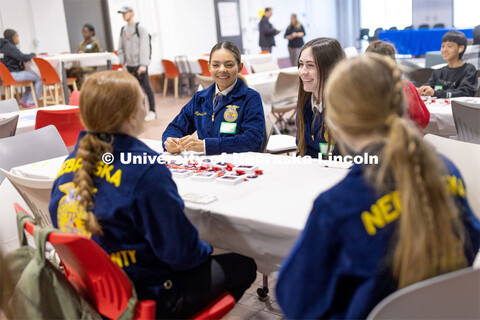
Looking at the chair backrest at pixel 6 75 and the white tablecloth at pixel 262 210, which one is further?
the chair backrest at pixel 6 75

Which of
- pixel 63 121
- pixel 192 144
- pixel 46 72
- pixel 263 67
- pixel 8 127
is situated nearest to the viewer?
pixel 192 144

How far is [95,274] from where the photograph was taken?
144 centimetres

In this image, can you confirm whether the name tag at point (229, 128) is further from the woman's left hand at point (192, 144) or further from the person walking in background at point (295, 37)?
the person walking in background at point (295, 37)

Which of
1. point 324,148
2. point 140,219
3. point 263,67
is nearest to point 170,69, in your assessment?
point 263,67

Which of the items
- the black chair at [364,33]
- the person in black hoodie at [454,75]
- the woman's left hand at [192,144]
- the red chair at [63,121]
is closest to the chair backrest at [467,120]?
the person in black hoodie at [454,75]

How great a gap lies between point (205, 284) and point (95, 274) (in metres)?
0.35

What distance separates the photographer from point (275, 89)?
18.4ft

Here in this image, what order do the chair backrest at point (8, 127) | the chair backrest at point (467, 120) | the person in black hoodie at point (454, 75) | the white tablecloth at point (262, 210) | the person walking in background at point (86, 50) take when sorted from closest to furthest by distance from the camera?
the white tablecloth at point (262, 210), the chair backrest at point (467, 120), the chair backrest at point (8, 127), the person in black hoodie at point (454, 75), the person walking in background at point (86, 50)

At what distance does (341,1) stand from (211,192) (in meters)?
17.8

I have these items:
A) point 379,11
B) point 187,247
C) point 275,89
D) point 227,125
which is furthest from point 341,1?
point 187,247

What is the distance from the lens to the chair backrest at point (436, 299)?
3.12 ft

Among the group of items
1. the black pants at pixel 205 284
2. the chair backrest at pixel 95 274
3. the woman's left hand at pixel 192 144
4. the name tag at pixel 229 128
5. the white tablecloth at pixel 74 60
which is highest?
the white tablecloth at pixel 74 60

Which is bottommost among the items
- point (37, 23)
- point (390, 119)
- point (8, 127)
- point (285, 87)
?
point (285, 87)

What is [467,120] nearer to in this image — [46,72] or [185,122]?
[185,122]
